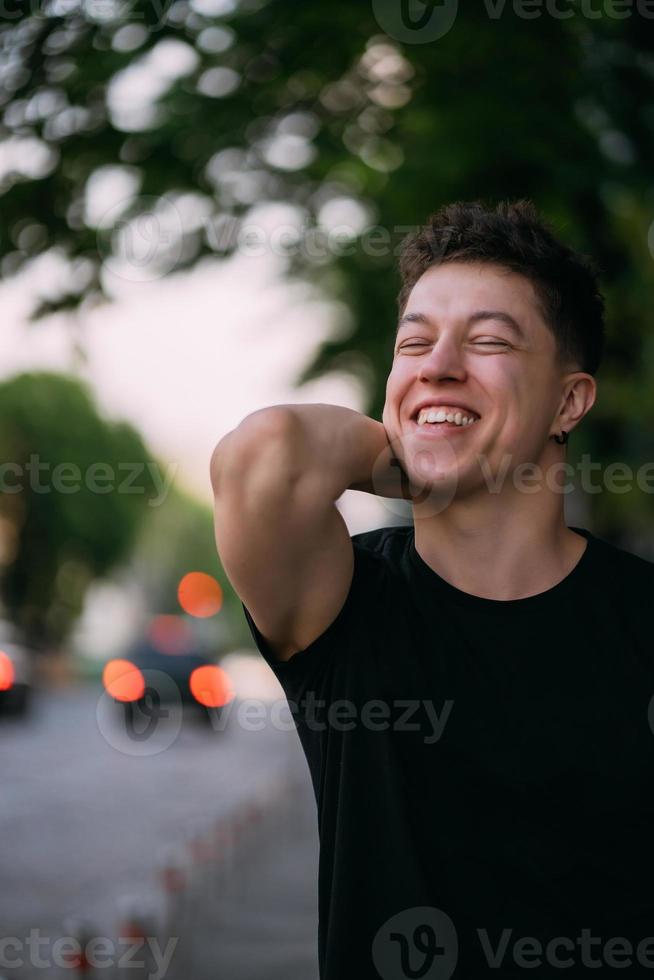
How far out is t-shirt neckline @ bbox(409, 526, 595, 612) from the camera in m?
2.31

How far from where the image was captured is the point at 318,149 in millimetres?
6652

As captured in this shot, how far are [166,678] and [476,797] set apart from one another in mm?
20908

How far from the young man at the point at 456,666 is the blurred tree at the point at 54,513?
43.3 metres

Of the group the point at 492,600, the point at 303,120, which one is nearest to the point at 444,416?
the point at 492,600

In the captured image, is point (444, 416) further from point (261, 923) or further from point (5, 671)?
point (5, 671)

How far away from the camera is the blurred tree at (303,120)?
4.97 m

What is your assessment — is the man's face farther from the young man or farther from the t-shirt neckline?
the t-shirt neckline

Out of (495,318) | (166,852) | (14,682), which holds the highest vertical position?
(495,318)

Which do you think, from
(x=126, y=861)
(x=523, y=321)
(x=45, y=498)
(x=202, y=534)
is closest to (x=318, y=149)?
(x=523, y=321)

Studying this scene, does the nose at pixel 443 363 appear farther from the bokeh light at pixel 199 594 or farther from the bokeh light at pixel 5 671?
the bokeh light at pixel 199 594

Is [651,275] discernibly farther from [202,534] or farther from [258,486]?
[202,534]

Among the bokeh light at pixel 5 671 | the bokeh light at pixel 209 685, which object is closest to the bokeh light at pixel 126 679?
the bokeh light at pixel 209 685

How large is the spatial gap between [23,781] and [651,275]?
10708 millimetres

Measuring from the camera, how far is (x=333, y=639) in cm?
221
